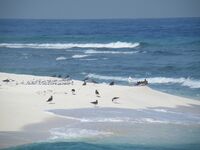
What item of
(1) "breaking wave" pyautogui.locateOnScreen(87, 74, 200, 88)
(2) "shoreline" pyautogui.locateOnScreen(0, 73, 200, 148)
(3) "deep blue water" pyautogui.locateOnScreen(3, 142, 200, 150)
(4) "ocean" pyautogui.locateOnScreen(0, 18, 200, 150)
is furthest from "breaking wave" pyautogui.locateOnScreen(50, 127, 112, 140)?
(1) "breaking wave" pyautogui.locateOnScreen(87, 74, 200, 88)

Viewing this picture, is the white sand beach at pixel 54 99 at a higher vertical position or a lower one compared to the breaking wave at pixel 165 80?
lower

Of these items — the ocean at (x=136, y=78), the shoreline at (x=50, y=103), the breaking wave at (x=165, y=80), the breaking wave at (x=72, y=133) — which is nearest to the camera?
the ocean at (x=136, y=78)

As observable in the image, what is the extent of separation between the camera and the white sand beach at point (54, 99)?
14.7m

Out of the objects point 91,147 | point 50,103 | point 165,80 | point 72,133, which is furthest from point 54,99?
point 165,80

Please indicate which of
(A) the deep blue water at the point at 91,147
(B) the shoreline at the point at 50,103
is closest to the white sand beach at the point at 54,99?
(B) the shoreline at the point at 50,103

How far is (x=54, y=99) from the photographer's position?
17.6 m

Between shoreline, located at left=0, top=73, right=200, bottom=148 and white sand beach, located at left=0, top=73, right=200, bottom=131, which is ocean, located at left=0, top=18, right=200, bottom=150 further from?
white sand beach, located at left=0, top=73, right=200, bottom=131

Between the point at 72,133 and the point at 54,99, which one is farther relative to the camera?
the point at 54,99

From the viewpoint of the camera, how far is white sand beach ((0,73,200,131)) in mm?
14673

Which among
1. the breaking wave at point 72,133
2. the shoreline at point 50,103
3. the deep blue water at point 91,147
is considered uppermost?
the shoreline at point 50,103

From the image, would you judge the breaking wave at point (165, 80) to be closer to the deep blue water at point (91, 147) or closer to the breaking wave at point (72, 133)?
the breaking wave at point (72, 133)

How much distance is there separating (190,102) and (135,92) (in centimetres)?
204

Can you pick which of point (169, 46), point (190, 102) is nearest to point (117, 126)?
point (190, 102)

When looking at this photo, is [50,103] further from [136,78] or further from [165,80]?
[136,78]
